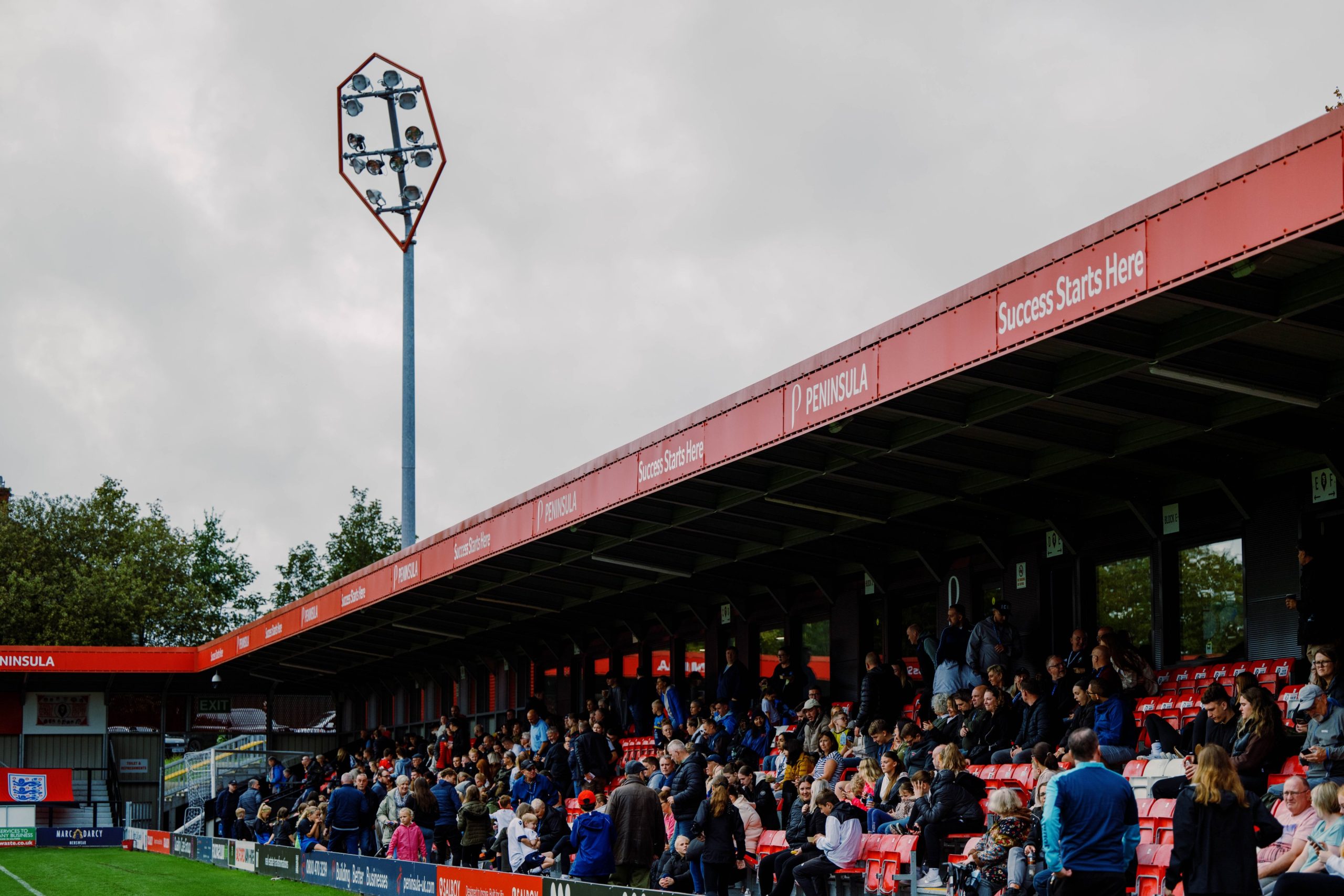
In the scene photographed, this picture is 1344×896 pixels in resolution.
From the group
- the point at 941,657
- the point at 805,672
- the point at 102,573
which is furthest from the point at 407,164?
the point at 102,573

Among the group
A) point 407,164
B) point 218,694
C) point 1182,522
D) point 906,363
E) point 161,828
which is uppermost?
point 407,164

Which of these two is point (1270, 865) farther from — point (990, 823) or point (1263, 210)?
point (1263, 210)

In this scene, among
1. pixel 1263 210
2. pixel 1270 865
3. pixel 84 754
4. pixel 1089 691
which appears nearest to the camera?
pixel 1263 210

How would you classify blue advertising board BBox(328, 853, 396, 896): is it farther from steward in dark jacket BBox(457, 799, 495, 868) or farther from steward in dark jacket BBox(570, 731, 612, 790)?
steward in dark jacket BBox(570, 731, 612, 790)

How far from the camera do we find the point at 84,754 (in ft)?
123

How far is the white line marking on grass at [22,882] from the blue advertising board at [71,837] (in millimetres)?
6539

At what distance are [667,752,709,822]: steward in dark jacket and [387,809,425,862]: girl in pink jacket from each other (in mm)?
6283

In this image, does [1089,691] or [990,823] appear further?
[1089,691]

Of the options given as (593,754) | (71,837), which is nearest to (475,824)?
(593,754)

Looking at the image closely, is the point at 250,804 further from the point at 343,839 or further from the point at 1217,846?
the point at 1217,846

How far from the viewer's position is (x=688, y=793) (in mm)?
14953

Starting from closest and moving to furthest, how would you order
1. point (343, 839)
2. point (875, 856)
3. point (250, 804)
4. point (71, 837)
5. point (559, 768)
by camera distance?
point (875, 856)
point (559, 768)
point (343, 839)
point (250, 804)
point (71, 837)

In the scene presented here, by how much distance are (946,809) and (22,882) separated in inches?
630

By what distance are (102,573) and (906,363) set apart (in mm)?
50575
